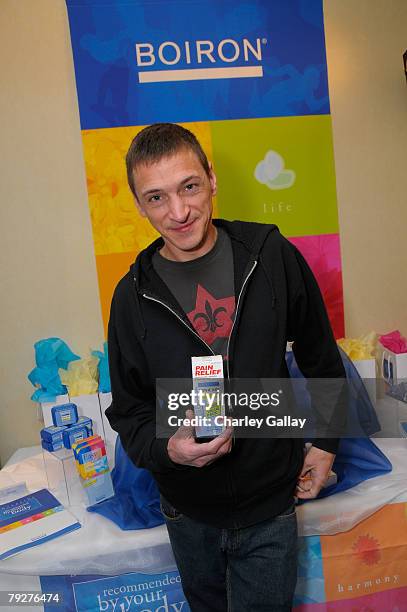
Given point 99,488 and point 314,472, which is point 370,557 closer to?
point 314,472

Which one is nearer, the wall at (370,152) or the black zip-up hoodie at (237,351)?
the black zip-up hoodie at (237,351)

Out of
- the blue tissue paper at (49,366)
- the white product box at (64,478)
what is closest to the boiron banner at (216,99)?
the blue tissue paper at (49,366)

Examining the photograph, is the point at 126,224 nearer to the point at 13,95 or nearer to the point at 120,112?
the point at 120,112

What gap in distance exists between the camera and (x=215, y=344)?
3.47ft

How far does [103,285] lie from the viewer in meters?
1.87

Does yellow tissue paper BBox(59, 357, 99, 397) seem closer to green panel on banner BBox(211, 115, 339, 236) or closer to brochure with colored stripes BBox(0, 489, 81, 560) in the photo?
brochure with colored stripes BBox(0, 489, 81, 560)

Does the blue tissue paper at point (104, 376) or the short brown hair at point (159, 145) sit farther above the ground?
the short brown hair at point (159, 145)

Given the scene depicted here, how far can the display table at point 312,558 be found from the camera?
1.33 meters

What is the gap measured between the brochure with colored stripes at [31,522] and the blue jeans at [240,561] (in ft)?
1.38

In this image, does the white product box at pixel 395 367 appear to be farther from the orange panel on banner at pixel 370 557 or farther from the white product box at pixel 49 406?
the white product box at pixel 49 406

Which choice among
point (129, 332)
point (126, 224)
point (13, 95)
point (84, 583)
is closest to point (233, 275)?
point (129, 332)

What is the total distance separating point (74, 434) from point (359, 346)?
1.06 metres

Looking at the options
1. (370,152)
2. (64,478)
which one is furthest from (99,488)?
(370,152)

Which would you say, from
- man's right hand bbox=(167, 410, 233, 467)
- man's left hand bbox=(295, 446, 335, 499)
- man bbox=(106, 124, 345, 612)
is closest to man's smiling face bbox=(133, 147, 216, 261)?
man bbox=(106, 124, 345, 612)
